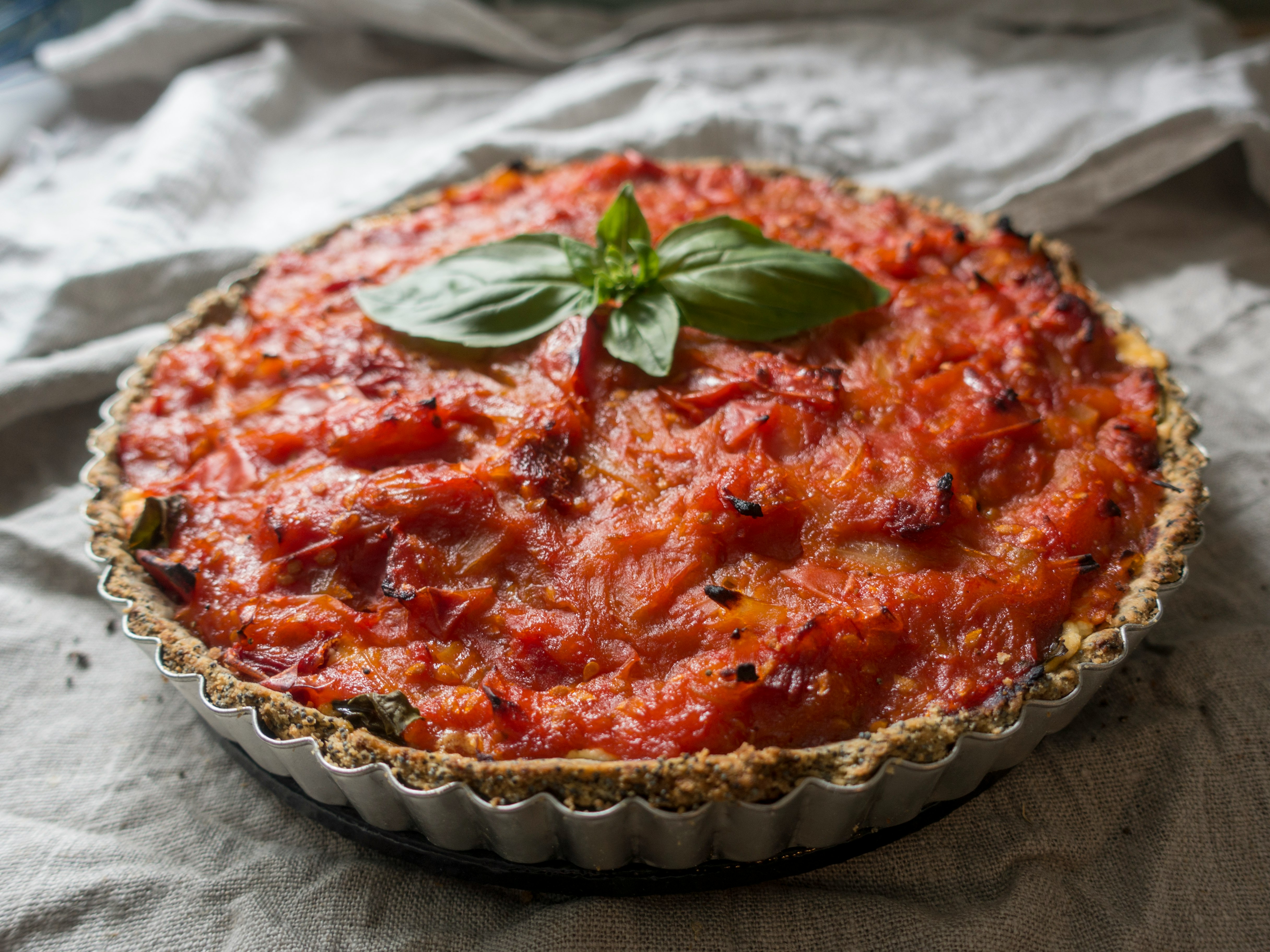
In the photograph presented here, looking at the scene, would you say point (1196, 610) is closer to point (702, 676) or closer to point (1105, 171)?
point (702, 676)

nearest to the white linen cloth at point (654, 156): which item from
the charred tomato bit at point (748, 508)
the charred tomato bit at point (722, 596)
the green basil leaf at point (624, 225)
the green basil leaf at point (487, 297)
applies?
the charred tomato bit at point (722, 596)

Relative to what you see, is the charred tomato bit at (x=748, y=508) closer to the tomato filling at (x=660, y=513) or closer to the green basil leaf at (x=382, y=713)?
the tomato filling at (x=660, y=513)

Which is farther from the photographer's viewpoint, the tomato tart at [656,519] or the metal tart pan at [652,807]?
the tomato tart at [656,519]

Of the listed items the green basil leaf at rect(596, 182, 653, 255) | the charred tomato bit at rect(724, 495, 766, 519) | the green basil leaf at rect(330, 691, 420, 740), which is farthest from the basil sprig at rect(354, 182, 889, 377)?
the green basil leaf at rect(330, 691, 420, 740)

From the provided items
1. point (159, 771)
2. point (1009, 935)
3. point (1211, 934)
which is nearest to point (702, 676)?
point (1009, 935)

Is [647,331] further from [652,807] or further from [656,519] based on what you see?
[652,807]

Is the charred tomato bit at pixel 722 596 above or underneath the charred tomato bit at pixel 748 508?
underneath

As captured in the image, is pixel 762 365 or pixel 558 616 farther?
pixel 762 365
